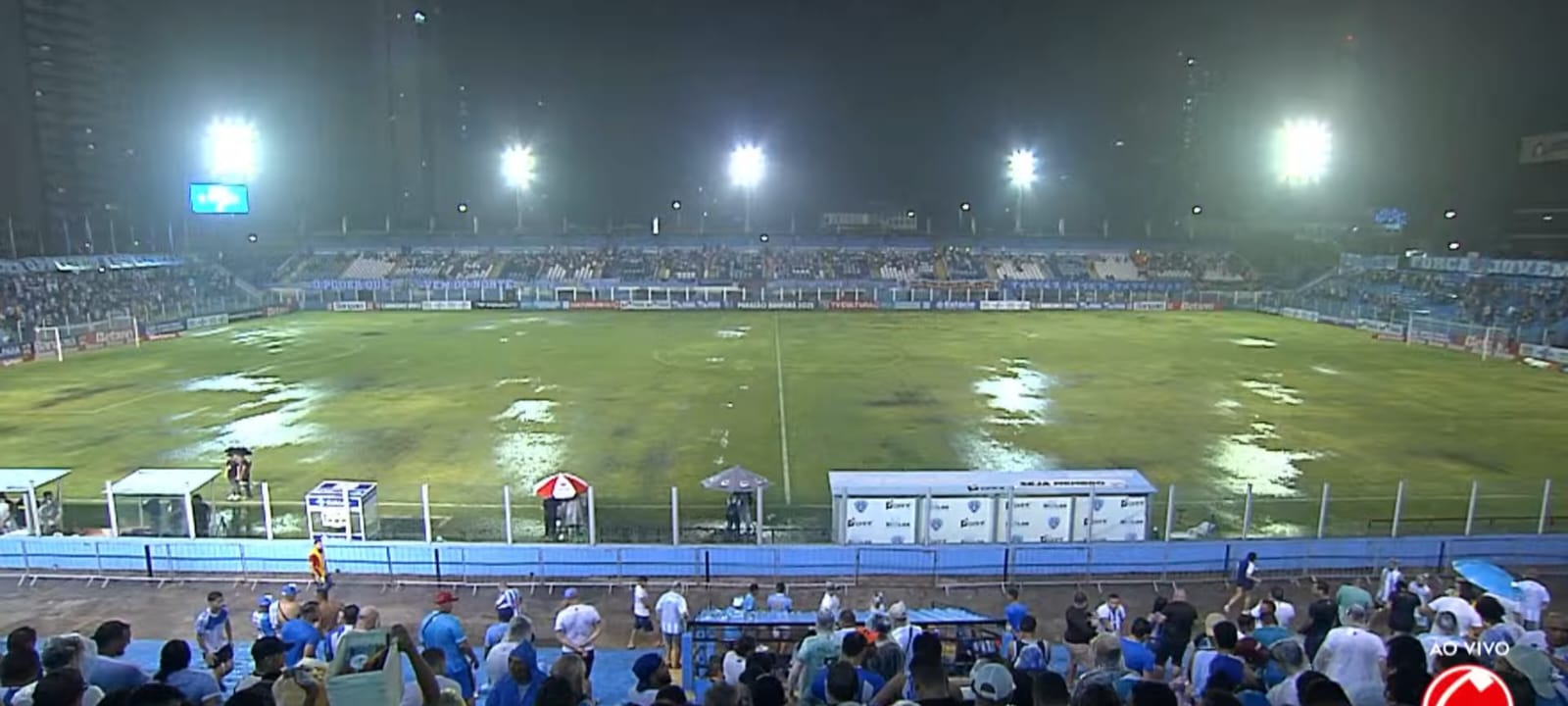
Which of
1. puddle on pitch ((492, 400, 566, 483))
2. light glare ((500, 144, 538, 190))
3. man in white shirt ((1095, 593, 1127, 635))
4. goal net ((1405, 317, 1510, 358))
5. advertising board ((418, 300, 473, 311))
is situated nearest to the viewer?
man in white shirt ((1095, 593, 1127, 635))

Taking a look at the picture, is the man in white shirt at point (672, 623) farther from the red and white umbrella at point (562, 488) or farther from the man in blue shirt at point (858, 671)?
the man in blue shirt at point (858, 671)

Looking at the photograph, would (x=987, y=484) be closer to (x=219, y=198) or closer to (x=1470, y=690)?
(x=1470, y=690)

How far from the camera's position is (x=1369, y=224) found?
74.9 meters

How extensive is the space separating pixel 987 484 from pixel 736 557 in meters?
4.82

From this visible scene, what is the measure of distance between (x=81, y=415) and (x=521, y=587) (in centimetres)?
2228

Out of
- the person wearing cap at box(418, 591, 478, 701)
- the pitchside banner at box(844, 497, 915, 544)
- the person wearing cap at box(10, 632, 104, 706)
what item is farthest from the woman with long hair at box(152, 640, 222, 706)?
the pitchside banner at box(844, 497, 915, 544)

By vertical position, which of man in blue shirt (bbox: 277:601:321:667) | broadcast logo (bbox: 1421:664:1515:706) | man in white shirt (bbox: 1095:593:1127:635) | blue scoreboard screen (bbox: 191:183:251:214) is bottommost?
man in white shirt (bbox: 1095:593:1127:635)

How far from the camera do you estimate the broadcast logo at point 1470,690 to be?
4.64m

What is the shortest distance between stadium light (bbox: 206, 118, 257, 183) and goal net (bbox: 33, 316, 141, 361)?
2335cm

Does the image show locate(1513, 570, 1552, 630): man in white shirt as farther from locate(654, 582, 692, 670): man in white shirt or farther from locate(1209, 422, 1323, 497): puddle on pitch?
locate(654, 582, 692, 670): man in white shirt

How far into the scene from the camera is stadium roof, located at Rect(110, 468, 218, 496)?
653 inches

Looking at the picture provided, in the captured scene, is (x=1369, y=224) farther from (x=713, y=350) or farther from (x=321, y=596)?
(x=321, y=596)

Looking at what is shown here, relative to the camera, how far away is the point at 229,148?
220 ft

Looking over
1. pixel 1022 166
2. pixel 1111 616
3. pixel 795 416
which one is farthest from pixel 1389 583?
pixel 1022 166
